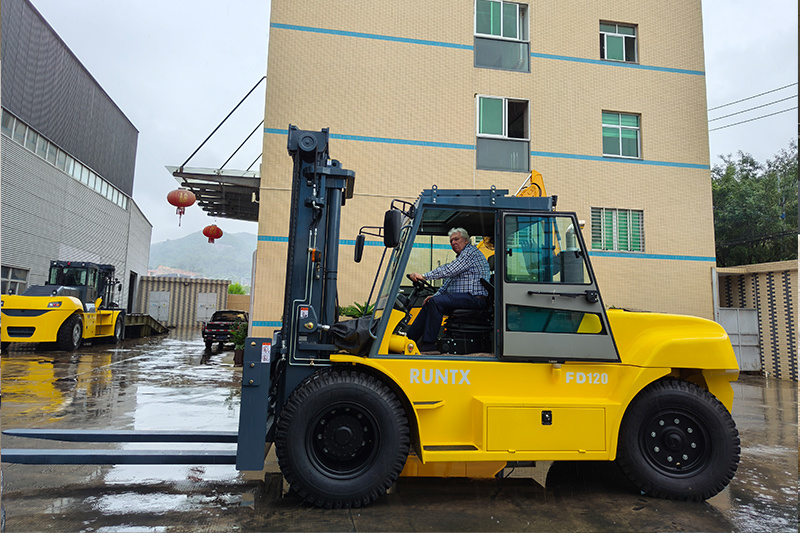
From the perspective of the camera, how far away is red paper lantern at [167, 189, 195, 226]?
15.0 metres

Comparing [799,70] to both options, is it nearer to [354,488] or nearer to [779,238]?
[354,488]

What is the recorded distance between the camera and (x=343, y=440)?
164 inches

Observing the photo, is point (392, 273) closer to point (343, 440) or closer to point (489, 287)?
point (489, 287)

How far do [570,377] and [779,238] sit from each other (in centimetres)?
2783

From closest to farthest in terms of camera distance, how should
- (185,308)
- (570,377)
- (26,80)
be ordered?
(570,377) → (26,80) → (185,308)

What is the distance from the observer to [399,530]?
3.73 m

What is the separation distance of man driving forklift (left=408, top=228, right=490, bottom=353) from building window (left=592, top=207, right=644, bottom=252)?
992 cm

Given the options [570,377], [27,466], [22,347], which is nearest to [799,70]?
[570,377]

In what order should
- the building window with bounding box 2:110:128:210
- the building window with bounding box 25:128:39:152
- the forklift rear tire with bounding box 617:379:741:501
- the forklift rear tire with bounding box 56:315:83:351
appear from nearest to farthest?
the forklift rear tire with bounding box 617:379:741:501
the forklift rear tire with bounding box 56:315:83:351
the building window with bounding box 2:110:128:210
the building window with bounding box 25:128:39:152

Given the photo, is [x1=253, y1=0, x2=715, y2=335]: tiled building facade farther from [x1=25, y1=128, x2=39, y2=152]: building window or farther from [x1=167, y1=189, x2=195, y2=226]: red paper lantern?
[x1=25, y1=128, x2=39, y2=152]: building window

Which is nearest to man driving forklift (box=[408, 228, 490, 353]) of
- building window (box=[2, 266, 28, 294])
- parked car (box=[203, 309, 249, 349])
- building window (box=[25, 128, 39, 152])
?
parked car (box=[203, 309, 249, 349])

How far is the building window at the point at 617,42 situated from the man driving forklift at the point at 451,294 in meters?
12.6

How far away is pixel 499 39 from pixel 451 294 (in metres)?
11.8

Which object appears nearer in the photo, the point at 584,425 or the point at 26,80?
the point at 584,425
